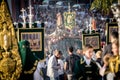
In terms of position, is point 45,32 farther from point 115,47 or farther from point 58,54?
point 115,47

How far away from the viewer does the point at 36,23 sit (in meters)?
4.27

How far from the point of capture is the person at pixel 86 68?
429 cm

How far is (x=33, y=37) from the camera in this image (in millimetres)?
4273

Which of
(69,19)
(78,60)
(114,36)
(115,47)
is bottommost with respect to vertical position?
(78,60)

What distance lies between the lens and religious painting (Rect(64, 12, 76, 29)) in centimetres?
433

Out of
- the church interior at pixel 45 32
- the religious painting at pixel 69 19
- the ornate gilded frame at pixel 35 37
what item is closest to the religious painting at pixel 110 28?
the church interior at pixel 45 32

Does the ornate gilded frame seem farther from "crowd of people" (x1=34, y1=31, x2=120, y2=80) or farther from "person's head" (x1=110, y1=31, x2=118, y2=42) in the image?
"person's head" (x1=110, y1=31, x2=118, y2=42)

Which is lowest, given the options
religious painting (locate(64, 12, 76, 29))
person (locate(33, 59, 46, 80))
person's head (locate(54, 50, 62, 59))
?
person (locate(33, 59, 46, 80))

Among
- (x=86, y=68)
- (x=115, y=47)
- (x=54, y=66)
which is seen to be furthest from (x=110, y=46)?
(x=54, y=66)

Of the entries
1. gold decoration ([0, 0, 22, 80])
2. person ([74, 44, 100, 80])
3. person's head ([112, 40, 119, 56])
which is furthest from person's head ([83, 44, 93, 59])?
gold decoration ([0, 0, 22, 80])

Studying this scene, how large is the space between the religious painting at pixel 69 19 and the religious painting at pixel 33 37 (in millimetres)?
281

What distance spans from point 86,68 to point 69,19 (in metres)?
0.53

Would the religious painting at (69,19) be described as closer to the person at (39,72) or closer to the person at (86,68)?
the person at (86,68)

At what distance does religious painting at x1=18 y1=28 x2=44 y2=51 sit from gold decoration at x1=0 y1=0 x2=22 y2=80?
0.09 m
